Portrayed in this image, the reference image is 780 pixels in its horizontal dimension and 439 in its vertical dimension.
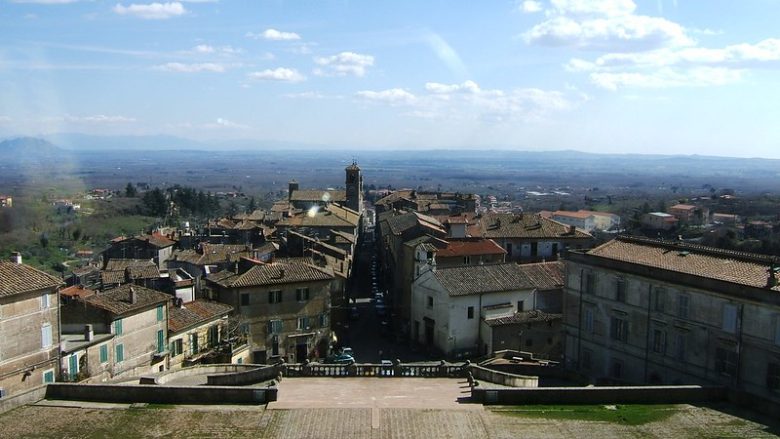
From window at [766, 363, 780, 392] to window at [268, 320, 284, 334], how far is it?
24740mm

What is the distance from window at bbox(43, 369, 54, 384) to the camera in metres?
28.2

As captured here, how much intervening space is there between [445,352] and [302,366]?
570 inches

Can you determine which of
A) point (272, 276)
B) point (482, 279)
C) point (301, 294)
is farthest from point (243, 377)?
point (482, 279)

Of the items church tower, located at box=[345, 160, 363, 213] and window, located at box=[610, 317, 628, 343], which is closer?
window, located at box=[610, 317, 628, 343]

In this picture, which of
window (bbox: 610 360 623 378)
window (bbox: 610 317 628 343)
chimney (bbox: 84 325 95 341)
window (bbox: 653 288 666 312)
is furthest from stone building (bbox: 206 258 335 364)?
window (bbox: 653 288 666 312)

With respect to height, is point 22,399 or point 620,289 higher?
point 620,289

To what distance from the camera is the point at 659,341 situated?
31.4 meters

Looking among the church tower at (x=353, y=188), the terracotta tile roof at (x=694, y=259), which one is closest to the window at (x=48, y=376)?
the terracotta tile roof at (x=694, y=259)

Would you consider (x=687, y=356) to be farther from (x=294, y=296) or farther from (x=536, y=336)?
(x=294, y=296)

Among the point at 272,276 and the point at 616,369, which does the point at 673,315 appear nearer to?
the point at 616,369

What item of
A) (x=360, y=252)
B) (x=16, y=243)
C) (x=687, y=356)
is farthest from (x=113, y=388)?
(x=16, y=243)

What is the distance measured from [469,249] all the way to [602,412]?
2727 centimetres

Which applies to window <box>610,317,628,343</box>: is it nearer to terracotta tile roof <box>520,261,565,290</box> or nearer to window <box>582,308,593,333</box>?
window <box>582,308,593,333</box>

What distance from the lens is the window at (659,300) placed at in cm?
3109
